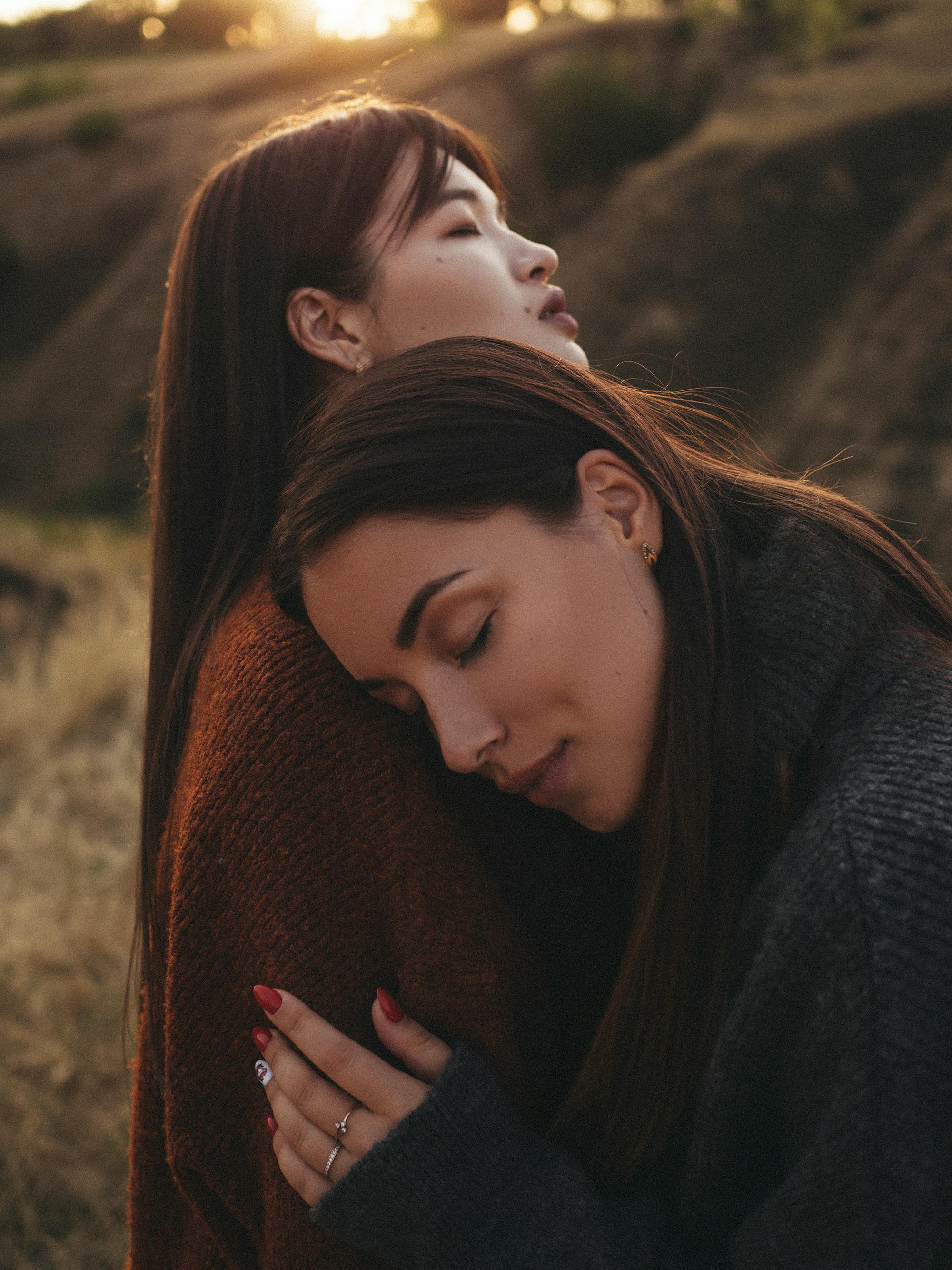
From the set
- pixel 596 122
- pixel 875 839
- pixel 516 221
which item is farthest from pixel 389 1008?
pixel 596 122

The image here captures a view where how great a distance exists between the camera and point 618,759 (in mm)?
1480

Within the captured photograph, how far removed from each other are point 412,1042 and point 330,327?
138 centimetres

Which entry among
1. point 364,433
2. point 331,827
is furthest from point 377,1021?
point 364,433

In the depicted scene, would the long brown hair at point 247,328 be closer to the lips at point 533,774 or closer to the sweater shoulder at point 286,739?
the sweater shoulder at point 286,739

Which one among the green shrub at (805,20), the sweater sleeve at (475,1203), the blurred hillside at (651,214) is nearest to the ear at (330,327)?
the sweater sleeve at (475,1203)

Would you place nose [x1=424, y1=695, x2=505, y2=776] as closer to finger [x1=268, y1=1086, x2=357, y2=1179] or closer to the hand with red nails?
the hand with red nails

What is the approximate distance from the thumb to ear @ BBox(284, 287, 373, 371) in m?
1.26

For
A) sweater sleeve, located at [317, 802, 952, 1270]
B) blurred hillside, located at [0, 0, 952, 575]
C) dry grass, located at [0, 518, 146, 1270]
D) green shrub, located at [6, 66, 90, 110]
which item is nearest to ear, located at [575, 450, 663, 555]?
sweater sleeve, located at [317, 802, 952, 1270]

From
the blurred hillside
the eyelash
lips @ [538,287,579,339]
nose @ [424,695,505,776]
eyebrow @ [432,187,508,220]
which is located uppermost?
the blurred hillside

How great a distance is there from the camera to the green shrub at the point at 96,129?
62.8 ft

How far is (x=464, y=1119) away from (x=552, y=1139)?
0.17 m

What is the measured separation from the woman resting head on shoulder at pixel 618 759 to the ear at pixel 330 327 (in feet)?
1.78

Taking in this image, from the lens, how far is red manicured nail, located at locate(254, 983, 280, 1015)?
4.80 feet

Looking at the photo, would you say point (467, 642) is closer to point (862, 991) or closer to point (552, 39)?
point (862, 991)
